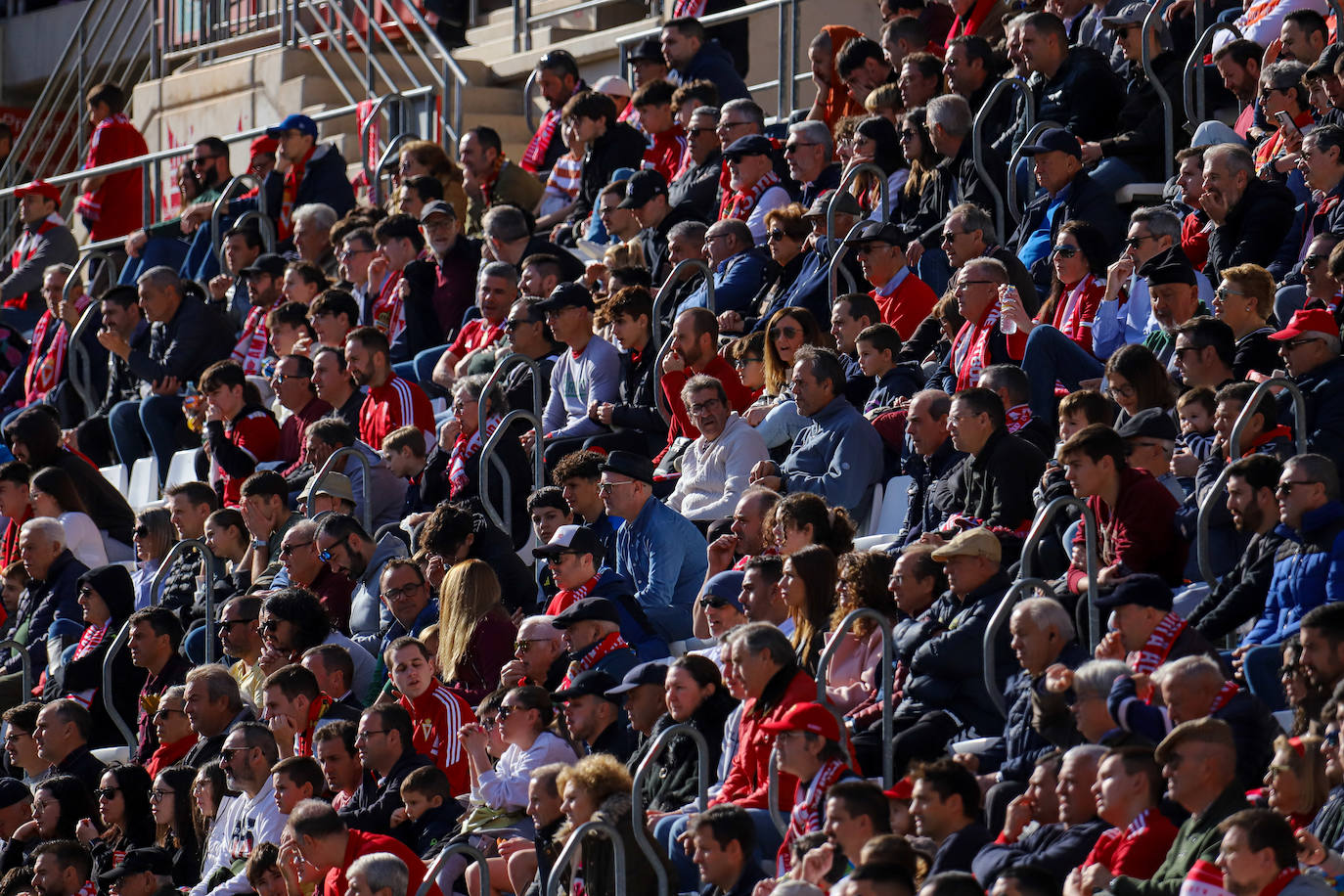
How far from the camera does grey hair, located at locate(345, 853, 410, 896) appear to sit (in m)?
8.62

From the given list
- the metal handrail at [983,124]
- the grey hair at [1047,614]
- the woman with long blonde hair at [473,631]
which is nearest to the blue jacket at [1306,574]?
the grey hair at [1047,614]

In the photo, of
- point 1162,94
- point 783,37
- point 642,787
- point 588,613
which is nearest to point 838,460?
point 588,613

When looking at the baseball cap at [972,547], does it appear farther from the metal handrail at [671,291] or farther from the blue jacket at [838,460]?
the metal handrail at [671,291]

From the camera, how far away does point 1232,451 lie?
8805mm

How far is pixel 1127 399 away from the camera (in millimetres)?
9602

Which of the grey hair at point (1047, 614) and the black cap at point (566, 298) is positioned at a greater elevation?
the grey hair at point (1047, 614)

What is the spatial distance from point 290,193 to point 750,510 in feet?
25.4

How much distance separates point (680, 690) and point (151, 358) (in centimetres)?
712

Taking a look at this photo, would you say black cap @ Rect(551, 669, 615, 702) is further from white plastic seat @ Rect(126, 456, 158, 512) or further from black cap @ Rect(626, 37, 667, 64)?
black cap @ Rect(626, 37, 667, 64)

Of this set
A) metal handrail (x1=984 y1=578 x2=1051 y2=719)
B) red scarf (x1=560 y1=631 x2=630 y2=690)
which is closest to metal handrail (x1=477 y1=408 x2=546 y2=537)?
A: red scarf (x1=560 y1=631 x2=630 y2=690)

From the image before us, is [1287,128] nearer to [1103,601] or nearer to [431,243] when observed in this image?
[1103,601]

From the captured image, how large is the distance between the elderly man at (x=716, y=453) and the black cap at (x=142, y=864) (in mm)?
2519

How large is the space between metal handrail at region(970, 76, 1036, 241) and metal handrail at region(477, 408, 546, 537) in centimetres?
236

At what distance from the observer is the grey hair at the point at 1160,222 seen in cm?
1069
